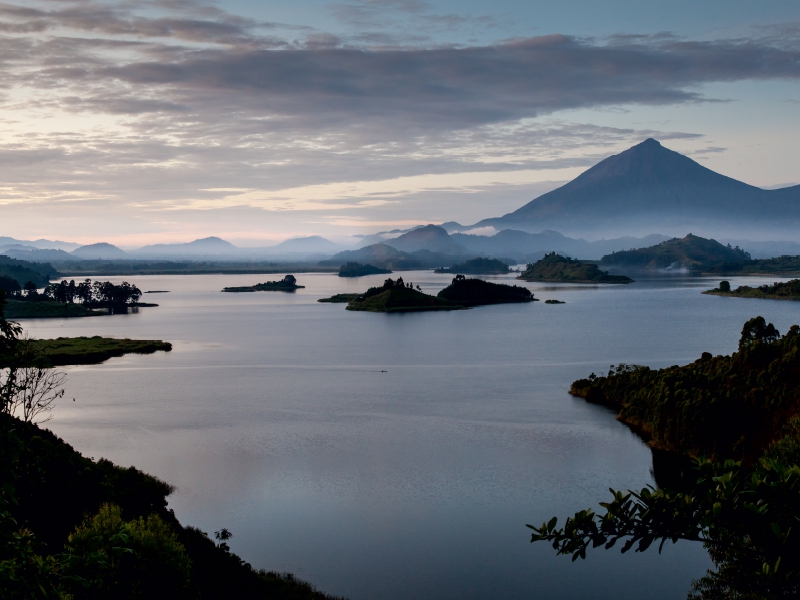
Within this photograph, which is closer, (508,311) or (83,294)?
(508,311)

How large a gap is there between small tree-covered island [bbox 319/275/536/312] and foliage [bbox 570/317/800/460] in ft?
290

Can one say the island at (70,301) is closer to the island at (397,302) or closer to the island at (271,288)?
the island at (271,288)

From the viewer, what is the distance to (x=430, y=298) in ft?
444

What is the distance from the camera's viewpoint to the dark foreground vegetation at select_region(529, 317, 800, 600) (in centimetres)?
967

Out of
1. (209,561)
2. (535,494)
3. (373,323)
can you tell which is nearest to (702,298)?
(373,323)

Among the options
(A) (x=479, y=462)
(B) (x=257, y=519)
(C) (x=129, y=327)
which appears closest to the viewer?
(B) (x=257, y=519)

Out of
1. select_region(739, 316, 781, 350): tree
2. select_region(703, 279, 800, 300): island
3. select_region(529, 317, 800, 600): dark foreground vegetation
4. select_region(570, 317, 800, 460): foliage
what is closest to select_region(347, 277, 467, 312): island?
select_region(703, 279, 800, 300): island

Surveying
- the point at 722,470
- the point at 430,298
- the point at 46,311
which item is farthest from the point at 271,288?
the point at 722,470

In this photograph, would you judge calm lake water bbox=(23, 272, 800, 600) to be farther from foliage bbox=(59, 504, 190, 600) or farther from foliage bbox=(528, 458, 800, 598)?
foliage bbox=(528, 458, 800, 598)

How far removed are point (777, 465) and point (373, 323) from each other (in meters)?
95.3

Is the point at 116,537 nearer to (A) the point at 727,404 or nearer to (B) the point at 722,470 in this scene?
(B) the point at 722,470

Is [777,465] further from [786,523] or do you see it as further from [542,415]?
[542,415]

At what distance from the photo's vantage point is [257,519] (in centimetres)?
2541

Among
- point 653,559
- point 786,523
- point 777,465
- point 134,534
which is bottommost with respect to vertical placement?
point 653,559
